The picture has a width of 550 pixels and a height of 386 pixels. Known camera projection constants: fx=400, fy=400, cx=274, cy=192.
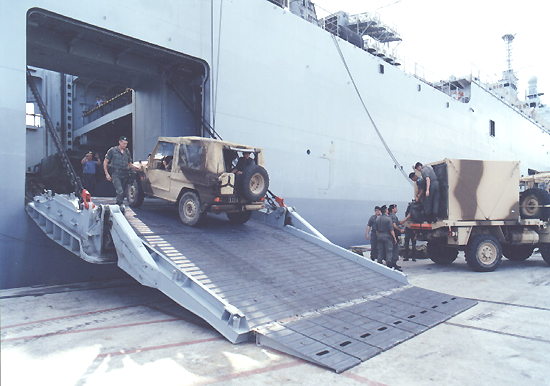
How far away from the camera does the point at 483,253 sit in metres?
8.84

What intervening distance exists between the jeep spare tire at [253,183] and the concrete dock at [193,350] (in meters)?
2.24

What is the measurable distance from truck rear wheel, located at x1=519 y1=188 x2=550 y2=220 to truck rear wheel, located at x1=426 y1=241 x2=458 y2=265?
195 centimetres

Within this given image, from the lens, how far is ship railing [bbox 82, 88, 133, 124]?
14578 mm

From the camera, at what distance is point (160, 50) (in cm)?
840

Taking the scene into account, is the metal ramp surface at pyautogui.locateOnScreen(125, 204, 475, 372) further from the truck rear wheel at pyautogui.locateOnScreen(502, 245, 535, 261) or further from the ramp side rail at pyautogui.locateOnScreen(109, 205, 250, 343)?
the truck rear wheel at pyautogui.locateOnScreen(502, 245, 535, 261)

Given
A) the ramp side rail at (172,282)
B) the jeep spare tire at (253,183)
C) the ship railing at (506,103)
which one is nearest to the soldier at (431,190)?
the jeep spare tire at (253,183)

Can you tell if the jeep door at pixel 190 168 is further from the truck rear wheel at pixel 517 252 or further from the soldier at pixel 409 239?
the truck rear wheel at pixel 517 252

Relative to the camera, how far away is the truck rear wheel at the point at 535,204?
9.55 m

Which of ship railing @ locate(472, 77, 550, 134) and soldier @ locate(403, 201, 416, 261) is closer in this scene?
soldier @ locate(403, 201, 416, 261)

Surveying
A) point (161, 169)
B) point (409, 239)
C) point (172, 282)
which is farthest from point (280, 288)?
point (409, 239)

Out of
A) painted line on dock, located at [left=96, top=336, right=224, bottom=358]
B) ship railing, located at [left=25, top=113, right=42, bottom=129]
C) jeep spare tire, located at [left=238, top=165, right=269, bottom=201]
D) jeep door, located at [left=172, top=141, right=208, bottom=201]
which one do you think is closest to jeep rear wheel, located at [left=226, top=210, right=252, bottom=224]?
jeep spare tire, located at [left=238, top=165, right=269, bottom=201]

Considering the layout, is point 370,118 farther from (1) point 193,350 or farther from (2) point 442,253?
(1) point 193,350

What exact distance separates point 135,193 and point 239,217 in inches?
81.4

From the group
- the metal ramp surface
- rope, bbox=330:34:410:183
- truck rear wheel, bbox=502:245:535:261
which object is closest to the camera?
the metal ramp surface
